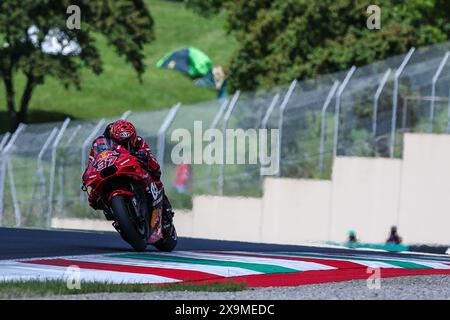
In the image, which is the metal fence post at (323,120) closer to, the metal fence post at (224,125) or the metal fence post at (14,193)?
the metal fence post at (224,125)

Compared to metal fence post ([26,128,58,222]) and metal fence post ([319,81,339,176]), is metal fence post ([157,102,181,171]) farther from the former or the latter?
metal fence post ([319,81,339,176])

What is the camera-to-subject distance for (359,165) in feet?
97.7

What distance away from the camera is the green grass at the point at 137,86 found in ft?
212

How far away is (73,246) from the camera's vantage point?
17.6 meters

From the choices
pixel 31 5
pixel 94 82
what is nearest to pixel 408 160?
pixel 31 5

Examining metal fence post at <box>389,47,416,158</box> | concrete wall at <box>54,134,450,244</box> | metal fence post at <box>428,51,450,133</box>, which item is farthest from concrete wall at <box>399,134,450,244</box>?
metal fence post at <box>389,47,416,158</box>

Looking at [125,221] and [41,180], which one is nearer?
[125,221]

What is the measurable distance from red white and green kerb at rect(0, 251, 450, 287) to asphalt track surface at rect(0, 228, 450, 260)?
0.65m

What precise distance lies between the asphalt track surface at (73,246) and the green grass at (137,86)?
37.2 meters

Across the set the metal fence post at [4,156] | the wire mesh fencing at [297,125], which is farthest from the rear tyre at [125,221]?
the metal fence post at [4,156]

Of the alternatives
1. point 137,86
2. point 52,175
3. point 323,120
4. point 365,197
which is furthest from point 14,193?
point 137,86

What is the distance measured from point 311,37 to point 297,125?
51.2 feet

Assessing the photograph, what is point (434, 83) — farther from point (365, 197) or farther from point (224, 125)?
point (224, 125)

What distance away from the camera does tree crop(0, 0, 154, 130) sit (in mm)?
50562
